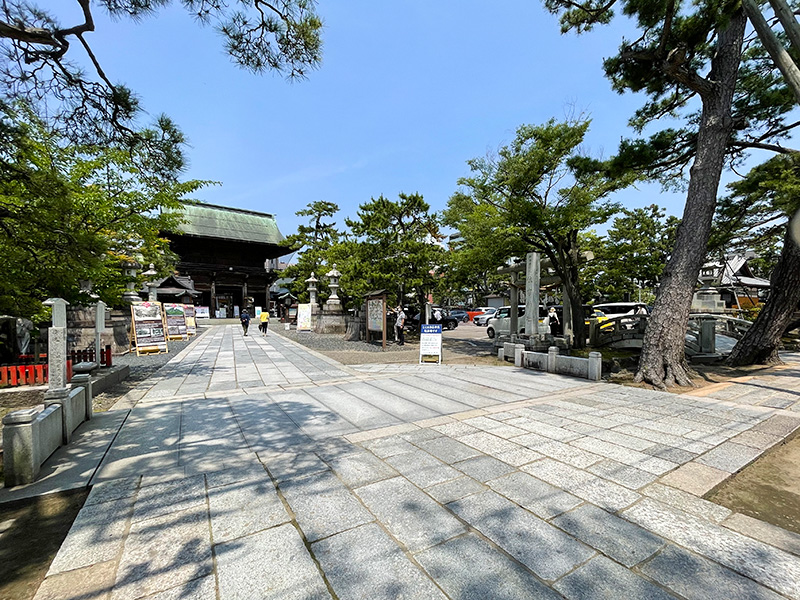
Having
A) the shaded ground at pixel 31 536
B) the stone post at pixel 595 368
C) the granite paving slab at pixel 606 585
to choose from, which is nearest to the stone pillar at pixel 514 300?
the stone post at pixel 595 368

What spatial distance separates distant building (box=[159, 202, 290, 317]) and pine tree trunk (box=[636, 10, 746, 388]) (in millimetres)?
31821

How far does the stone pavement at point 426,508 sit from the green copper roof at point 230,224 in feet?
101

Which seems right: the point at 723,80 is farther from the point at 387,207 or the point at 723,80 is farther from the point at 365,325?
the point at 365,325

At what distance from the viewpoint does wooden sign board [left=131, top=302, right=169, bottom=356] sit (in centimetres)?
1180

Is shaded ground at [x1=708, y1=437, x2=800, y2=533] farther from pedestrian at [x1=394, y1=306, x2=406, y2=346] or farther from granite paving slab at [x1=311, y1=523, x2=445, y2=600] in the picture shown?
pedestrian at [x1=394, y1=306, x2=406, y2=346]

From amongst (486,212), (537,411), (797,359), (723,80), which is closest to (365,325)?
(486,212)

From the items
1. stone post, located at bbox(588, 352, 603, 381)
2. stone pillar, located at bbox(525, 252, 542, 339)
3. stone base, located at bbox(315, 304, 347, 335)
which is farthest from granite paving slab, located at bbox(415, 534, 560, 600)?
stone base, located at bbox(315, 304, 347, 335)

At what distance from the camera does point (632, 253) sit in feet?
48.9

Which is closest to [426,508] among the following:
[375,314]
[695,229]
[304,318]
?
[695,229]

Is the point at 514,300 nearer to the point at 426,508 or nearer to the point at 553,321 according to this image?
→ the point at 553,321

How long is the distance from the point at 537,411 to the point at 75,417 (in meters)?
6.25

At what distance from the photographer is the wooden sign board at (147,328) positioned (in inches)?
464

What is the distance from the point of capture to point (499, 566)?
209 cm

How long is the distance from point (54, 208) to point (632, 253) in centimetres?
1761
